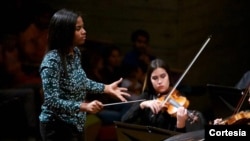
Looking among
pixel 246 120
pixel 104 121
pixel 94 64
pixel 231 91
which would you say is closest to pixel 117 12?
pixel 94 64

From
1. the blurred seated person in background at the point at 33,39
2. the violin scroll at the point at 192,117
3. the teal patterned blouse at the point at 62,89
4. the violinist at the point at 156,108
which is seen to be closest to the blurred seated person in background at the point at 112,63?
the blurred seated person in background at the point at 33,39

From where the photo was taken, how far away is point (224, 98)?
13.0 ft

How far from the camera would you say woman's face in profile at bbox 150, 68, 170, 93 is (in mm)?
4379

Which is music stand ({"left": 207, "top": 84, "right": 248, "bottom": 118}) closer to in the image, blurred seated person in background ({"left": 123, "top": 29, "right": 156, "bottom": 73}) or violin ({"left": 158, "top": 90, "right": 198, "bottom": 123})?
violin ({"left": 158, "top": 90, "right": 198, "bottom": 123})

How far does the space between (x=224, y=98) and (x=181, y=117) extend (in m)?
0.34

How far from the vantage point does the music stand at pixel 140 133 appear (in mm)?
3666

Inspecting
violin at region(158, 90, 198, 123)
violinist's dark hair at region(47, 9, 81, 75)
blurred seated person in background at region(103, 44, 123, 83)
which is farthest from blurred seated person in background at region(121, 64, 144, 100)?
violinist's dark hair at region(47, 9, 81, 75)

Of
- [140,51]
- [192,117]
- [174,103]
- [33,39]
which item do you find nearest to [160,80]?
[174,103]

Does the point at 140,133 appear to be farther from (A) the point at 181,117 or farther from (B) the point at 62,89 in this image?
(B) the point at 62,89

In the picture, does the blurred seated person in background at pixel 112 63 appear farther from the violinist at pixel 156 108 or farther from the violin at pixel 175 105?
the violin at pixel 175 105

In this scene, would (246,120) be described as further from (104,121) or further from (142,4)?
(142,4)

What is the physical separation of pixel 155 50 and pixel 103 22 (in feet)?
2.26

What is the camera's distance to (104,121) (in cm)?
552

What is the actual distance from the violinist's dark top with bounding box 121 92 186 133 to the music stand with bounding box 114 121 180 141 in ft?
1.65
